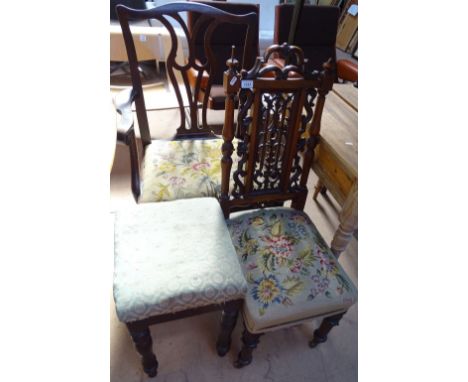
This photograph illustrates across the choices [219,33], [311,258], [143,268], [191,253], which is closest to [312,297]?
[311,258]

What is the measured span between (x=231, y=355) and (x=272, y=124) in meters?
0.87

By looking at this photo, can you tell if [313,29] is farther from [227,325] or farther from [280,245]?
[227,325]

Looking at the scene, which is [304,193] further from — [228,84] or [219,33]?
[219,33]

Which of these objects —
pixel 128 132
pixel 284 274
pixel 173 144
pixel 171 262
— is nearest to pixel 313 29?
pixel 173 144

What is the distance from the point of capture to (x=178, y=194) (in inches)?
40.8

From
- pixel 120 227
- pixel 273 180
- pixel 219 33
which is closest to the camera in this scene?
pixel 120 227

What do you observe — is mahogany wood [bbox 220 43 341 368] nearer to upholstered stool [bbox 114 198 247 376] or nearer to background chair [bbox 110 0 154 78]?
upholstered stool [bbox 114 198 247 376]

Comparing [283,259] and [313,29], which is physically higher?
[313,29]

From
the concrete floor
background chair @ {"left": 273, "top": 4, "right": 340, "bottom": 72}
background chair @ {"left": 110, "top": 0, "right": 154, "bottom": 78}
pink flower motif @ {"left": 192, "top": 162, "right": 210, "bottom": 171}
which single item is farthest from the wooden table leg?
background chair @ {"left": 110, "top": 0, "right": 154, "bottom": 78}

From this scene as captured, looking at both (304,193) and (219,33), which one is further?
(219,33)

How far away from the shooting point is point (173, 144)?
1.24 meters

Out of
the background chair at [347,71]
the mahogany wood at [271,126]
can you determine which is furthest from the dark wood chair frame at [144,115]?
the background chair at [347,71]

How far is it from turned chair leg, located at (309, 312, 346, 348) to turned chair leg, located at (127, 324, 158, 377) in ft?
1.93

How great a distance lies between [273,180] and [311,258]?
298 mm
